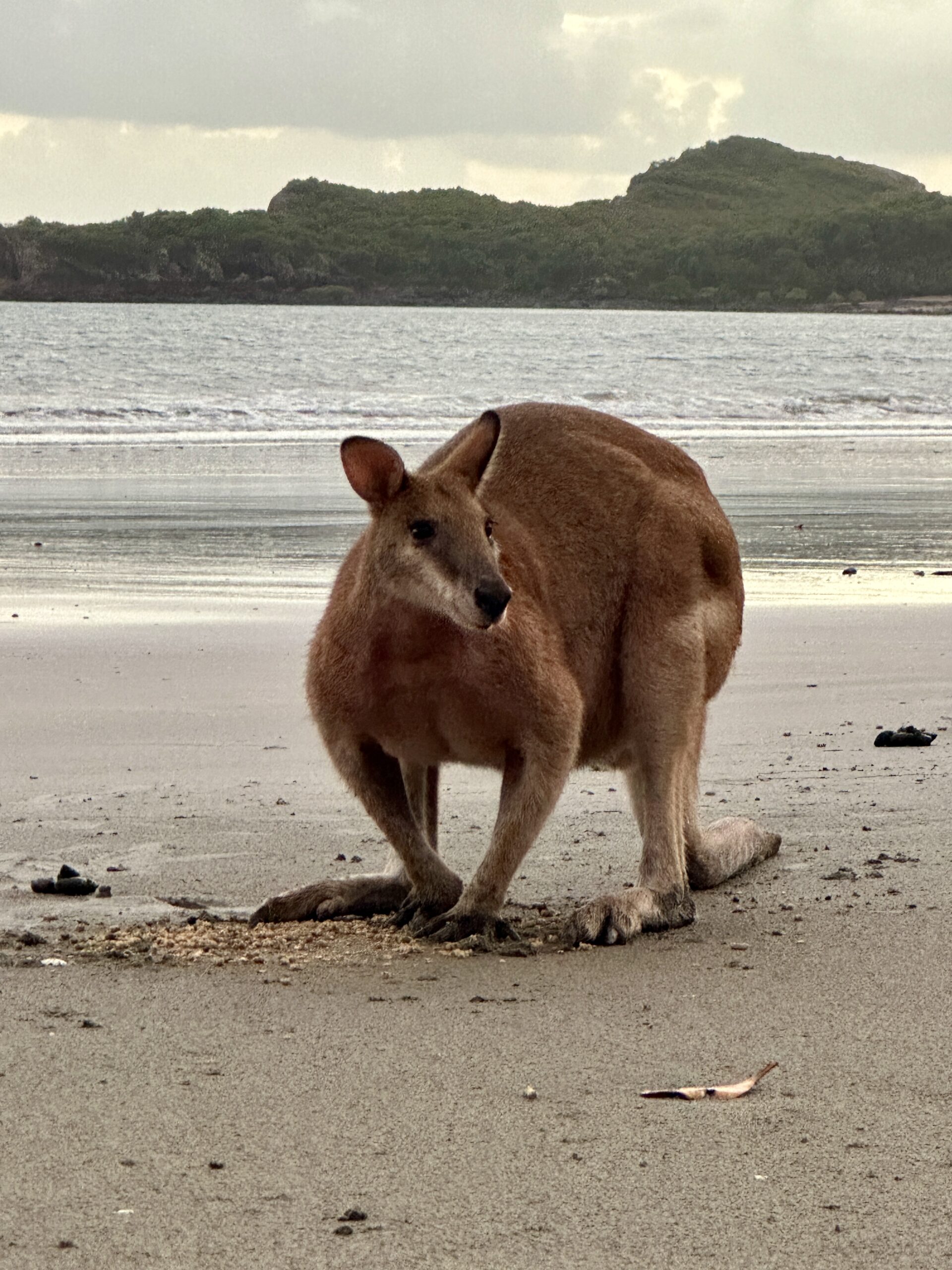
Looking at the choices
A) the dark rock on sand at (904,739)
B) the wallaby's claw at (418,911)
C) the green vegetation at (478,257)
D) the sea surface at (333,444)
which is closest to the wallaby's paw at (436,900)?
the wallaby's claw at (418,911)

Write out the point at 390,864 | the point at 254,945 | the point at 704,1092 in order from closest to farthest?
the point at 704,1092 < the point at 254,945 < the point at 390,864

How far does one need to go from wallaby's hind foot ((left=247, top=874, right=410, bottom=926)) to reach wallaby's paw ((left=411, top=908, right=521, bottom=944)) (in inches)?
12.2

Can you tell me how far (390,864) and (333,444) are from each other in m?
14.8

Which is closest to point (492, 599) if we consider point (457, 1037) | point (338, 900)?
point (457, 1037)

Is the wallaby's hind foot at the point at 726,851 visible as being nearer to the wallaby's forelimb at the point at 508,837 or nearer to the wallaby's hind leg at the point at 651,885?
the wallaby's hind leg at the point at 651,885

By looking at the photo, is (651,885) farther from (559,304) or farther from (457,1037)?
(559,304)

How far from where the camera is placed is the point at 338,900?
3787 mm

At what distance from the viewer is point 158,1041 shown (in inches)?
111

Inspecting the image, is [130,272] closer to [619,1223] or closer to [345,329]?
[345,329]

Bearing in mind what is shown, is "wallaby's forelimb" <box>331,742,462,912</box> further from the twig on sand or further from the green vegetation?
the green vegetation

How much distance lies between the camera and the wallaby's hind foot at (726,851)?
13.5 ft

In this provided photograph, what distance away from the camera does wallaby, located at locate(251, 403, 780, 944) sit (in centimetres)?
331

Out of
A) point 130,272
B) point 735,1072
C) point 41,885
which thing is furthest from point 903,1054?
point 130,272

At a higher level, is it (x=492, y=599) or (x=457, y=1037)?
(x=492, y=599)
